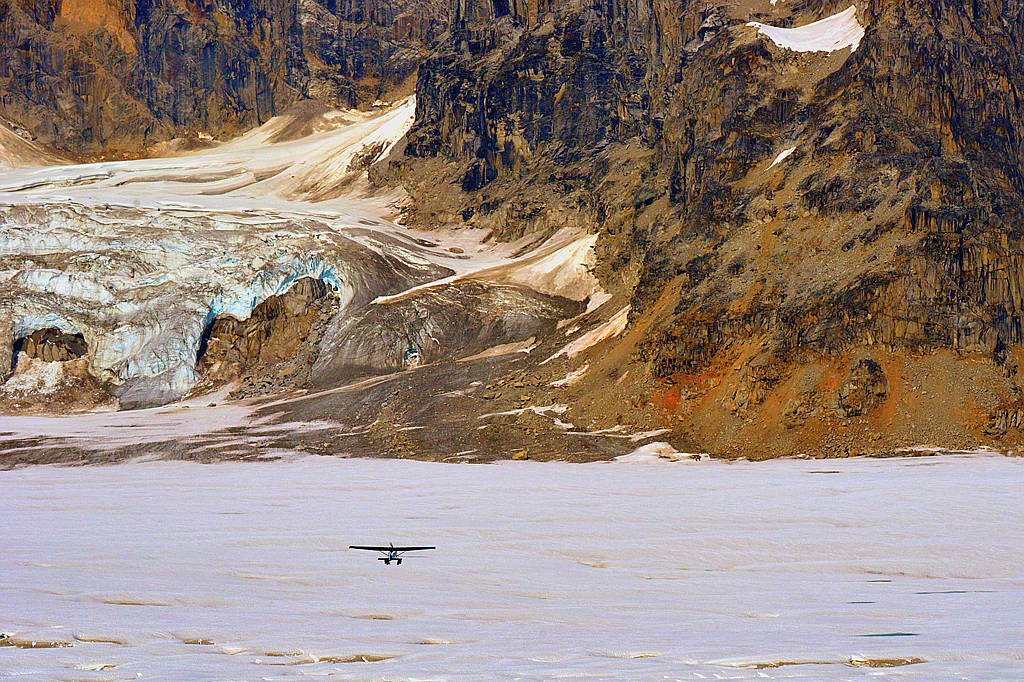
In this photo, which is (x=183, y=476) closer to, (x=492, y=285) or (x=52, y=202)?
(x=492, y=285)

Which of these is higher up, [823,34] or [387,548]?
[823,34]

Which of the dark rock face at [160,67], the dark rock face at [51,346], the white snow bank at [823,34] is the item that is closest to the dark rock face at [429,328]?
the dark rock face at [51,346]

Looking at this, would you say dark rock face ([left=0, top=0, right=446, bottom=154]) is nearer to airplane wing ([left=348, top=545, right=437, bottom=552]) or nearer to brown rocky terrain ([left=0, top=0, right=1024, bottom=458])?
brown rocky terrain ([left=0, top=0, right=1024, bottom=458])

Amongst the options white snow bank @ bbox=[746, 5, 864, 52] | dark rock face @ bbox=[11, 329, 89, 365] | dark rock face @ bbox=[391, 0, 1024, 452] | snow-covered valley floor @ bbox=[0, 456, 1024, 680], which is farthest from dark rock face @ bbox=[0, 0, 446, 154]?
snow-covered valley floor @ bbox=[0, 456, 1024, 680]

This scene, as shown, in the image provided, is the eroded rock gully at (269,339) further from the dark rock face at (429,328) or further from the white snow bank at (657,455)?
the white snow bank at (657,455)

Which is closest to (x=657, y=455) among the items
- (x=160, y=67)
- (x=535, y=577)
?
(x=535, y=577)

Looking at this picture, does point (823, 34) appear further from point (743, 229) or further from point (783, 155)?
point (743, 229)
